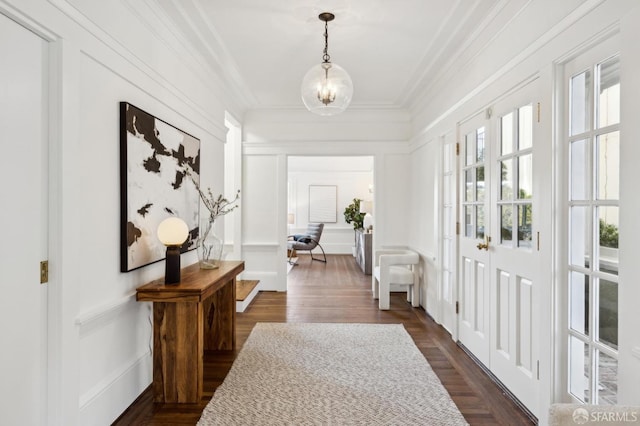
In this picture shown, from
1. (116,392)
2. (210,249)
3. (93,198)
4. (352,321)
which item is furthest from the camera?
(352,321)

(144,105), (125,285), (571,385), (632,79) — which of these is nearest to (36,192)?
(125,285)

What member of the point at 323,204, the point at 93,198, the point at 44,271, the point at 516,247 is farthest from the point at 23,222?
the point at 323,204

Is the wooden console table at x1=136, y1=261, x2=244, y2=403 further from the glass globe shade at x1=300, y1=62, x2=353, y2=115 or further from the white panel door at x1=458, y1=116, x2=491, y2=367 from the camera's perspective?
the white panel door at x1=458, y1=116, x2=491, y2=367

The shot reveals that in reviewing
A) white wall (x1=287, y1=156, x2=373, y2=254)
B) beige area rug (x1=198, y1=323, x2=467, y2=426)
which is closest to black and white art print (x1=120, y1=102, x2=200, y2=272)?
beige area rug (x1=198, y1=323, x2=467, y2=426)

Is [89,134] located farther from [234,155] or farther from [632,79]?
[234,155]

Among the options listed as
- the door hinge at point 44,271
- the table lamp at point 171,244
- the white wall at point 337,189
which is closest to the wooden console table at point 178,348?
the table lamp at point 171,244

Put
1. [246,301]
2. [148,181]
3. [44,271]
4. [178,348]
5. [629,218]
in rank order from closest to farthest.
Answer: [629,218] → [44,271] → [178,348] → [148,181] → [246,301]

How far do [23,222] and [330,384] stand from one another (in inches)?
79.8

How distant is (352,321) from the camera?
4.13 m

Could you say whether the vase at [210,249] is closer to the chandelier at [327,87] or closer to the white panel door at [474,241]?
the chandelier at [327,87]

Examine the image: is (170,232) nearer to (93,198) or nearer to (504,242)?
(93,198)

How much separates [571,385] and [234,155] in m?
4.63

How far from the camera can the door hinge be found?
1676 millimetres

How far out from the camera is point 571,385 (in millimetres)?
1981
